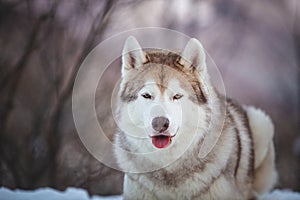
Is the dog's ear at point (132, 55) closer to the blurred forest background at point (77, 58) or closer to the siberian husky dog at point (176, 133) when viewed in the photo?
the siberian husky dog at point (176, 133)

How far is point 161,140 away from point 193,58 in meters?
0.66

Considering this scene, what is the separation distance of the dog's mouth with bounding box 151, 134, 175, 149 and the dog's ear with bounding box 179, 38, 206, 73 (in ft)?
1.80

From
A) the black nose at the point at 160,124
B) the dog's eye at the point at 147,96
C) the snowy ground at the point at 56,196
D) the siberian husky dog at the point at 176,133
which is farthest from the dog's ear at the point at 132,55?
the snowy ground at the point at 56,196

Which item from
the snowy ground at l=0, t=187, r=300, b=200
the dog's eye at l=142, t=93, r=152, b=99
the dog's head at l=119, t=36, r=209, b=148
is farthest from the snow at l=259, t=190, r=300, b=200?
the dog's eye at l=142, t=93, r=152, b=99

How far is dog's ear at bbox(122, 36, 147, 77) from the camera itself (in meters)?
3.35

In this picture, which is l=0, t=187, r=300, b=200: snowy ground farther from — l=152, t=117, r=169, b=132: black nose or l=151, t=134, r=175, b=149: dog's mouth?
l=152, t=117, r=169, b=132: black nose

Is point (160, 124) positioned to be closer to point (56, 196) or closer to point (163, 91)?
point (163, 91)

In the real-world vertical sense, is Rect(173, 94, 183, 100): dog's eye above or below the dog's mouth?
above

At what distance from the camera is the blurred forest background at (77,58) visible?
4.55 meters

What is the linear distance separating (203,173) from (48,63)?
221cm

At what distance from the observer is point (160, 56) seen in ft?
11.1

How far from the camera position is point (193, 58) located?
3.31 meters

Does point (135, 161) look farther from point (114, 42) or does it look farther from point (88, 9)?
point (88, 9)

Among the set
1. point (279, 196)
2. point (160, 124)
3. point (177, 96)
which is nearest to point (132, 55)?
point (177, 96)
